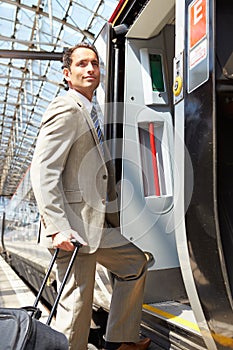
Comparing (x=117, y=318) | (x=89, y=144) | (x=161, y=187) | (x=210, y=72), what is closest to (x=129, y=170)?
(x=161, y=187)

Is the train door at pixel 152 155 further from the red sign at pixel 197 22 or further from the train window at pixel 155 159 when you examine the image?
the red sign at pixel 197 22

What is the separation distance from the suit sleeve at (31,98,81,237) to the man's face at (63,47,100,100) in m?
0.17

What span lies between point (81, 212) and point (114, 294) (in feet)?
1.90

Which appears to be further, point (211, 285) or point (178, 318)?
point (178, 318)

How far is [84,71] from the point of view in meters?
2.51

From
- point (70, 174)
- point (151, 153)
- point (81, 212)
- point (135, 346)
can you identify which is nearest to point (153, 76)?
point (151, 153)

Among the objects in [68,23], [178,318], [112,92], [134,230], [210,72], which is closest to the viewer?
[210,72]

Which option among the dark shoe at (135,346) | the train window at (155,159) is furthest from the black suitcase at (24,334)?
the train window at (155,159)

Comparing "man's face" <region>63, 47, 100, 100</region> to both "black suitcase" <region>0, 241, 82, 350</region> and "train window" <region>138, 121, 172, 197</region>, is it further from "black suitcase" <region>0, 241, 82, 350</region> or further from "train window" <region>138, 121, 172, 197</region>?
"black suitcase" <region>0, 241, 82, 350</region>

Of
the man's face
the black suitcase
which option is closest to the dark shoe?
the black suitcase

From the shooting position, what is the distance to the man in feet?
7.50

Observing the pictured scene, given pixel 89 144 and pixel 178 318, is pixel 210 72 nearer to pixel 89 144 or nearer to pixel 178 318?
pixel 89 144

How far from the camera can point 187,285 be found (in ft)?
6.33

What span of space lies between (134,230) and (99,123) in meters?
0.74
